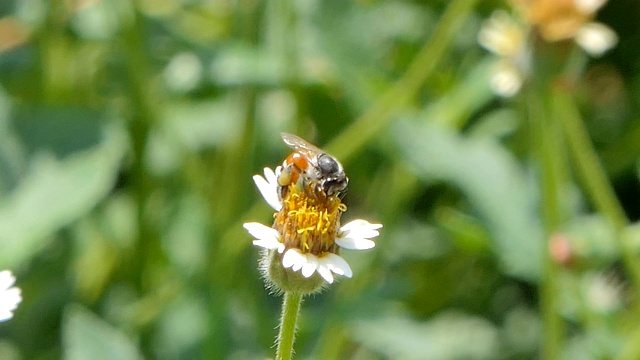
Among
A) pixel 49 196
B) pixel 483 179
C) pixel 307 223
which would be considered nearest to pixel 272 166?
pixel 483 179

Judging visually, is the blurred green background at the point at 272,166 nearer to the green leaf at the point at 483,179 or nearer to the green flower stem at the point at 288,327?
the green leaf at the point at 483,179

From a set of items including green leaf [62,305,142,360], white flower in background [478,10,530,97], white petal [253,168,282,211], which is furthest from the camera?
white flower in background [478,10,530,97]

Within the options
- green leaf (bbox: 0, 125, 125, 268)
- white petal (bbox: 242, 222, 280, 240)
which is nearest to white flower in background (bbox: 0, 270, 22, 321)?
white petal (bbox: 242, 222, 280, 240)

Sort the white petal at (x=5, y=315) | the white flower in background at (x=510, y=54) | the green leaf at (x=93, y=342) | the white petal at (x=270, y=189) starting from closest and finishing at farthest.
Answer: the white petal at (x=5, y=315) → the white petal at (x=270, y=189) → the green leaf at (x=93, y=342) → the white flower in background at (x=510, y=54)

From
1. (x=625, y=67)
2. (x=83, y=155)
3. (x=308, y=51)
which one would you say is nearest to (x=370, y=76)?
(x=308, y=51)

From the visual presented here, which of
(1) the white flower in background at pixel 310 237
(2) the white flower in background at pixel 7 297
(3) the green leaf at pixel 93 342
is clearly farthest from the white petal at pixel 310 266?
(3) the green leaf at pixel 93 342

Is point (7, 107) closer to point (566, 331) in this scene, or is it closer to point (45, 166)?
point (45, 166)

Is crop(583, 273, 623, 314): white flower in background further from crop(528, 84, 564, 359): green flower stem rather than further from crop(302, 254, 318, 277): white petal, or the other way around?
crop(302, 254, 318, 277): white petal
